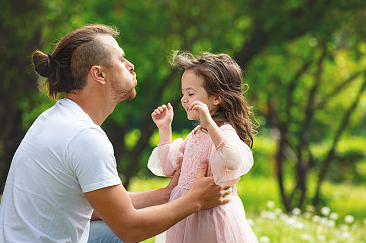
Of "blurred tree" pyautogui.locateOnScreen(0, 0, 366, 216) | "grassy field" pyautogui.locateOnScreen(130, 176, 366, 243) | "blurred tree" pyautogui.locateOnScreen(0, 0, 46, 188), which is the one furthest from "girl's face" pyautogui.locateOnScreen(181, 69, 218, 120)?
"blurred tree" pyautogui.locateOnScreen(0, 0, 46, 188)

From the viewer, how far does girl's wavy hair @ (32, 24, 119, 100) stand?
2.44 meters

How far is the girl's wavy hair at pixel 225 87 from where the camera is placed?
2576mm

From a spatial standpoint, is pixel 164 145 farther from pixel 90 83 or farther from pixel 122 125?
pixel 122 125

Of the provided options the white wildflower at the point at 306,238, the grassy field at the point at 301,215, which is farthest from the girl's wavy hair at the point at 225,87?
the white wildflower at the point at 306,238

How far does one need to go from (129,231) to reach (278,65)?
5989mm

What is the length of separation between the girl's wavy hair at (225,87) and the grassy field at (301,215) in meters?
1.76

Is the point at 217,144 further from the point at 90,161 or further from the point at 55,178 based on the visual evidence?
the point at 55,178

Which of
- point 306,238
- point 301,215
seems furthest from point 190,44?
point 306,238

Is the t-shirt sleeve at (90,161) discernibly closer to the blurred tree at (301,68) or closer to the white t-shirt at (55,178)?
the white t-shirt at (55,178)

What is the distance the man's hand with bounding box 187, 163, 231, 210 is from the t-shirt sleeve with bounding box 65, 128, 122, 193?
44 centimetres

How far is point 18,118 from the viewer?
690 cm

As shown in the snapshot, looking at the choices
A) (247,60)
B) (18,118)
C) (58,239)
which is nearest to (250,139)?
(58,239)

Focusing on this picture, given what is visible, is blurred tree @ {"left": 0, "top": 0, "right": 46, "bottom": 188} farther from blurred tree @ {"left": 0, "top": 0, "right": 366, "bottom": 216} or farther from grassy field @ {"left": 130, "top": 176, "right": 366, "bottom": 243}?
grassy field @ {"left": 130, "top": 176, "right": 366, "bottom": 243}

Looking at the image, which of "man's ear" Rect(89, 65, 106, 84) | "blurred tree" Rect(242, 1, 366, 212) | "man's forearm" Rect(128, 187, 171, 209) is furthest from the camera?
"blurred tree" Rect(242, 1, 366, 212)
